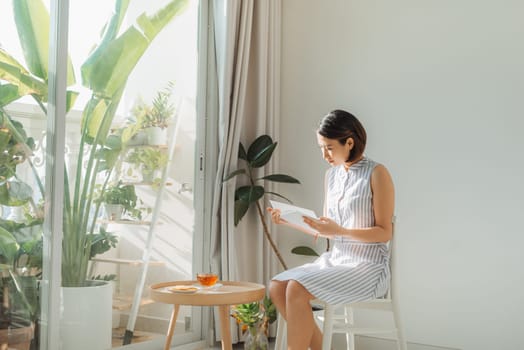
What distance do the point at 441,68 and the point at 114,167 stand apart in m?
1.83

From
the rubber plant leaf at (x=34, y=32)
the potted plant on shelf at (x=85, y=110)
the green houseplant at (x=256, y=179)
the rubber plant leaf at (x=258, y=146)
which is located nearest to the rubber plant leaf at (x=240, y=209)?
the green houseplant at (x=256, y=179)

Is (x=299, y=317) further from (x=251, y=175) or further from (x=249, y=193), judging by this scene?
(x=251, y=175)

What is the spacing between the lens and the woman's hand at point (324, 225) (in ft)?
7.82

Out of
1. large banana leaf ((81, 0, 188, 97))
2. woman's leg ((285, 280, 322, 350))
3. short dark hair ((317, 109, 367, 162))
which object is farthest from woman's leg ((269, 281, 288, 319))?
large banana leaf ((81, 0, 188, 97))

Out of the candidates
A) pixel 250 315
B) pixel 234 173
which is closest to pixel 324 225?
pixel 250 315

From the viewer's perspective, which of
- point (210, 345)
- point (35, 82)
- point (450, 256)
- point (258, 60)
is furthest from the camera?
point (258, 60)

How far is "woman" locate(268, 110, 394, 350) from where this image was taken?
7.61ft

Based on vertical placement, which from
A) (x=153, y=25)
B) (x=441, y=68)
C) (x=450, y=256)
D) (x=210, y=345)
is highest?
(x=153, y=25)

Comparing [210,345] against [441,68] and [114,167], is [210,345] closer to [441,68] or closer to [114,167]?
[114,167]

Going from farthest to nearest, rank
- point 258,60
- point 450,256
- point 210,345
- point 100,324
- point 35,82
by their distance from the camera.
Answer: point 258,60
point 210,345
point 450,256
point 100,324
point 35,82

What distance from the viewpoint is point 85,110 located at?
9.55 ft

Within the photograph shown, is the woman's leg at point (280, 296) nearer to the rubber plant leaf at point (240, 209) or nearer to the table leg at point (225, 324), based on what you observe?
the table leg at point (225, 324)

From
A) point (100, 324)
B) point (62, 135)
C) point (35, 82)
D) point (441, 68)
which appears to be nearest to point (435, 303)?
point (441, 68)

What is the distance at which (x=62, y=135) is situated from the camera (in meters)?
2.74
